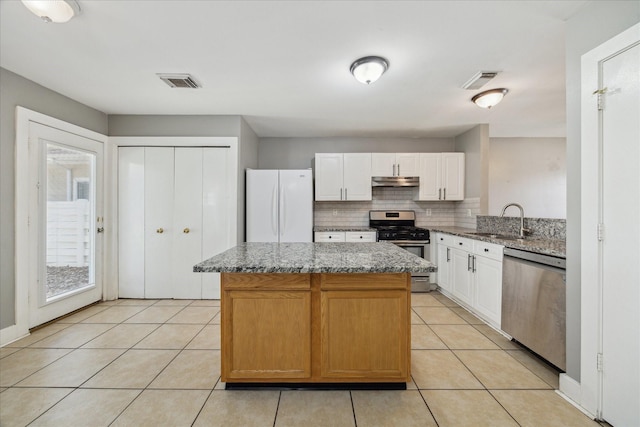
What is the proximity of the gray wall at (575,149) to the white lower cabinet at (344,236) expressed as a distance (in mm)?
2669

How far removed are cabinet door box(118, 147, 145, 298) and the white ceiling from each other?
2.19 ft

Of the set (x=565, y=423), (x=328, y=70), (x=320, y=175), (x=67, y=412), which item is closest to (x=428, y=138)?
(x=320, y=175)

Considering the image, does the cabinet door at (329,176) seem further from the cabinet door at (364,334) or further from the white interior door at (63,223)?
the white interior door at (63,223)

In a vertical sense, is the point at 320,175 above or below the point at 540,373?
above

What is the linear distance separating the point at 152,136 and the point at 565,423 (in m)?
4.86

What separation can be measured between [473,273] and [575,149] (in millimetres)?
1825

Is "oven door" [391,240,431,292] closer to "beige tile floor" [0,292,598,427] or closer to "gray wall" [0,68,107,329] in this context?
"beige tile floor" [0,292,598,427]

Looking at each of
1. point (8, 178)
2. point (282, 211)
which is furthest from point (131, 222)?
point (282, 211)

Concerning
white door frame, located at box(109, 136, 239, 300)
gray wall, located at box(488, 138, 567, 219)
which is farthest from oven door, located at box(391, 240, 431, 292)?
white door frame, located at box(109, 136, 239, 300)

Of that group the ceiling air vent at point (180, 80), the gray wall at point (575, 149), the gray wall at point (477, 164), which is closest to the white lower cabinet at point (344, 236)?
the gray wall at point (477, 164)

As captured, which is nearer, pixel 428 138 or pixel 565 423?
pixel 565 423

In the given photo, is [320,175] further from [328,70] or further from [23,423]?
[23,423]

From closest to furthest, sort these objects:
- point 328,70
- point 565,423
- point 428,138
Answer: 1. point 565,423
2. point 328,70
3. point 428,138

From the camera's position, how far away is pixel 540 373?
209 centimetres
